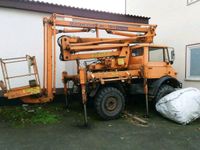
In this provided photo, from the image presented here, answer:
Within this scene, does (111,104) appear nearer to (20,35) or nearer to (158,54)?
(158,54)

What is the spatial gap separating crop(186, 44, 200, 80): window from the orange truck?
1.53 m

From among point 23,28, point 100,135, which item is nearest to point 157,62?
point 100,135

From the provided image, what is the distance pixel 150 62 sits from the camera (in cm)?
766

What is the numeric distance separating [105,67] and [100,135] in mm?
2677

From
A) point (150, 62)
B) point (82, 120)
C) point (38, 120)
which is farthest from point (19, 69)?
point (150, 62)

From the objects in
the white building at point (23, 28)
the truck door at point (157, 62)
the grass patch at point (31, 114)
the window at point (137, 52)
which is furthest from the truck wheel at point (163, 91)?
the white building at point (23, 28)

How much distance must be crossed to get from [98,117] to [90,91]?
795mm

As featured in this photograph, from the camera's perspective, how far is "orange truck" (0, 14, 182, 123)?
6750 millimetres

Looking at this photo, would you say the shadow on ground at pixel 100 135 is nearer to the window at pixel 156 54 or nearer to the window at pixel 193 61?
the window at pixel 156 54

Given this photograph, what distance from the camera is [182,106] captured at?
6.61 m

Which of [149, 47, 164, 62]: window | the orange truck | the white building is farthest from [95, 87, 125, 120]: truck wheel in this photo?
the white building

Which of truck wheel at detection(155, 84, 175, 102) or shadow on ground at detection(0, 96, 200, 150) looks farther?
truck wheel at detection(155, 84, 175, 102)

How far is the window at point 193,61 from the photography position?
9125 millimetres

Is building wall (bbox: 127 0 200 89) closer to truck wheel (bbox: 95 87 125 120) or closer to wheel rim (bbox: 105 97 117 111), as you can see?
truck wheel (bbox: 95 87 125 120)
